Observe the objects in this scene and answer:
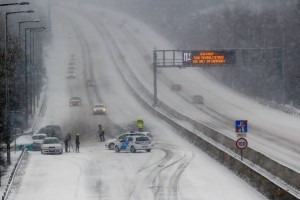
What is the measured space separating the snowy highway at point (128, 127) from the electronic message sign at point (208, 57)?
6.18 m

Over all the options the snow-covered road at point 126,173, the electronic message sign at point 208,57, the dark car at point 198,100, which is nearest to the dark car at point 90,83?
the dark car at point 198,100

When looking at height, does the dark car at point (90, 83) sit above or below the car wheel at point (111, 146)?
above

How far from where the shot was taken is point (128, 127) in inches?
2719

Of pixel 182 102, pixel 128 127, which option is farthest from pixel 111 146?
pixel 182 102

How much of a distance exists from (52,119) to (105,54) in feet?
235

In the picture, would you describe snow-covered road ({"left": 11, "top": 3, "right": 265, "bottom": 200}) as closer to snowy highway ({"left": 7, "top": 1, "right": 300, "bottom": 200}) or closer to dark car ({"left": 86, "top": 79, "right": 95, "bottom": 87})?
snowy highway ({"left": 7, "top": 1, "right": 300, "bottom": 200})

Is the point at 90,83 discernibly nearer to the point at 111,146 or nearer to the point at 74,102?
the point at 74,102

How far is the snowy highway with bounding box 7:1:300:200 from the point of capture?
30.4 meters

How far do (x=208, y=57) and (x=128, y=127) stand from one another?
18913 millimetres

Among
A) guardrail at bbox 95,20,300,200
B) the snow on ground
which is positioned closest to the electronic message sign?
the snow on ground

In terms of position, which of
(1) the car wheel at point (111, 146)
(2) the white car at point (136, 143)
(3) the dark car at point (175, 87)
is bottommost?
(1) the car wheel at point (111, 146)

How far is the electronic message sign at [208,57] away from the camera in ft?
272

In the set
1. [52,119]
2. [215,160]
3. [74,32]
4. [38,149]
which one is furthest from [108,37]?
[215,160]

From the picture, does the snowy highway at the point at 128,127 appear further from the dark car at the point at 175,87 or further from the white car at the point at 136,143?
the dark car at the point at 175,87
